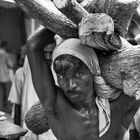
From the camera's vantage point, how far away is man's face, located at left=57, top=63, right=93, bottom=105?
1683 millimetres

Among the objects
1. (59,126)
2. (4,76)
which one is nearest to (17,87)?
(59,126)

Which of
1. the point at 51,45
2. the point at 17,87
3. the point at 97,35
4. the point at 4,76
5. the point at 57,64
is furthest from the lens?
the point at 4,76

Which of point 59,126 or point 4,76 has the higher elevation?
point 59,126

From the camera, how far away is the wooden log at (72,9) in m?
1.56

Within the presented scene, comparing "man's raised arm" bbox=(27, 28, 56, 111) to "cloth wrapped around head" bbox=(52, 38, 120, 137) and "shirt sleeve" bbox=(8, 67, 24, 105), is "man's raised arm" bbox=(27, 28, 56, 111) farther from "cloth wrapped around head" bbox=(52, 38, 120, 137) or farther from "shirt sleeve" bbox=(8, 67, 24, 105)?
"shirt sleeve" bbox=(8, 67, 24, 105)

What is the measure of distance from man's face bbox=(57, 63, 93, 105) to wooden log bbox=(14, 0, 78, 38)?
171mm

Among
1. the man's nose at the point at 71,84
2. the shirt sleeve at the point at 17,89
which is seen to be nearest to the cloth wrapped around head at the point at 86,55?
the man's nose at the point at 71,84

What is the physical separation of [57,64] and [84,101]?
0.77ft

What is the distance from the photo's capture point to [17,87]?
3.30 meters

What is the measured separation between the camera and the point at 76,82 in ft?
5.54

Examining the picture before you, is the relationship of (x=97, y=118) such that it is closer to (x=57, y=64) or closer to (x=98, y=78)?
(x=98, y=78)

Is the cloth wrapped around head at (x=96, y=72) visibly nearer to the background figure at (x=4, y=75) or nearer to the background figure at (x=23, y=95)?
the background figure at (x=23, y=95)

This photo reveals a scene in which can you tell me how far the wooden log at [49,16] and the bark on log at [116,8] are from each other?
13cm

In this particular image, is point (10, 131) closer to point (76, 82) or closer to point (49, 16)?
point (76, 82)
